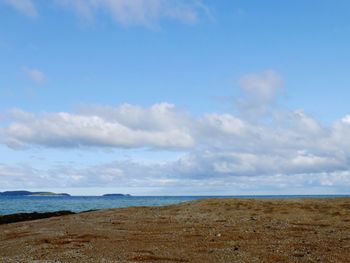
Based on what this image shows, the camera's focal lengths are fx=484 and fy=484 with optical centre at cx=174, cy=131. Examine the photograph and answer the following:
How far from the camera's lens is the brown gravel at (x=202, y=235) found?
69.4 ft

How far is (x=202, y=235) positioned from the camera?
2677 centimetres

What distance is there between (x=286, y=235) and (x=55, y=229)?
1521 cm

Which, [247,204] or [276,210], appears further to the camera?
[247,204]

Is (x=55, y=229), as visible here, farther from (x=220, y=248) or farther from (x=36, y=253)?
(x=220, y=248)

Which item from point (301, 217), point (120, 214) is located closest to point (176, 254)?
point (301, 217)

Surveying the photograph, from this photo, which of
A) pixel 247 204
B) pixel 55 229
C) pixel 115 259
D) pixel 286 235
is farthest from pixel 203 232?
pixel 247 204

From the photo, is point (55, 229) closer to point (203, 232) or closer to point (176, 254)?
point (203, 232)

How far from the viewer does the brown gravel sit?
833 inches

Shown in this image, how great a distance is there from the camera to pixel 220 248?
2266cm

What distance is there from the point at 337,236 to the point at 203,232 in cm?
734

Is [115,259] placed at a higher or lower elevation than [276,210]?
lower

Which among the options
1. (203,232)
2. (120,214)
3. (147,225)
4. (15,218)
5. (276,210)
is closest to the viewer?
(203,232)

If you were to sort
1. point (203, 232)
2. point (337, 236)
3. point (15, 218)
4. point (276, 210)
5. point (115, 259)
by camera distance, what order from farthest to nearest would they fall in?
1. point (15, 218)
2. point (276, 210)
3. point (203, 232)
4. point (337, 236)
5. point (115, 259)

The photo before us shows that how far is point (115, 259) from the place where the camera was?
67.4 feet
